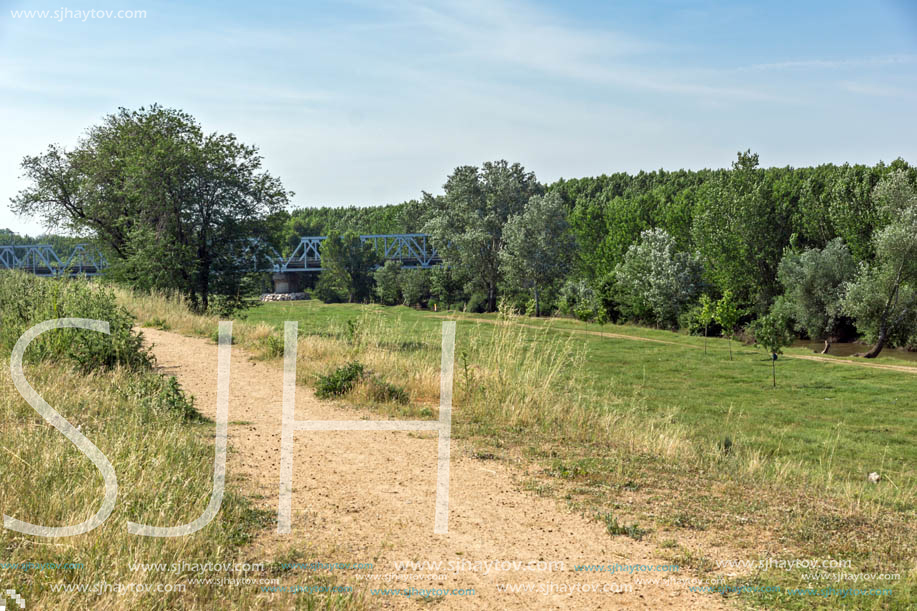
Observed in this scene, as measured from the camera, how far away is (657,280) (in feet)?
128

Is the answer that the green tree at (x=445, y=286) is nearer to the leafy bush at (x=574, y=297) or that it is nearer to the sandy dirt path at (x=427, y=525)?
the leafy bush at (x=574, y=297)

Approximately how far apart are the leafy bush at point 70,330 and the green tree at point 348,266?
4827 centimetres

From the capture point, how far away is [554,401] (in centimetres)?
871

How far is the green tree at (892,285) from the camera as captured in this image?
30.3 meters

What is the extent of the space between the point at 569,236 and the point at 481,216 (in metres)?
7.35

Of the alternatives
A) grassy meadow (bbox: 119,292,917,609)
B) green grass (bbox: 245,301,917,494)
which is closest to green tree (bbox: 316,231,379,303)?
green grass (bbox: 245,301,917,494)

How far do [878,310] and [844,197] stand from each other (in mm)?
7360

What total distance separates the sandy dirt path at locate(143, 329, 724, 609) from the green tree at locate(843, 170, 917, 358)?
2993cm

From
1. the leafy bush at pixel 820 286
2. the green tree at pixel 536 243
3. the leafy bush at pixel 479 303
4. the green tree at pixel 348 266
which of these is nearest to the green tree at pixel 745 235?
the leafy bush at pixel 820 286

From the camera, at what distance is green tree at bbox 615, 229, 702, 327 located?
39.2 meters

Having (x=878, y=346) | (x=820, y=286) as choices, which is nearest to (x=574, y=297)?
(x=820, y=286)

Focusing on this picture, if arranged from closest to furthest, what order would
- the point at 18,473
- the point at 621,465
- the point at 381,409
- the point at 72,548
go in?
the point at 72,548 → the point at 18,473 → the point at 621,465 → the point at 381,409

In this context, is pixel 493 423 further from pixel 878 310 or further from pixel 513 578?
pixel 878 310

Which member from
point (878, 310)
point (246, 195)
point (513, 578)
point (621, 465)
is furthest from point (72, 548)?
point (878, 310)
